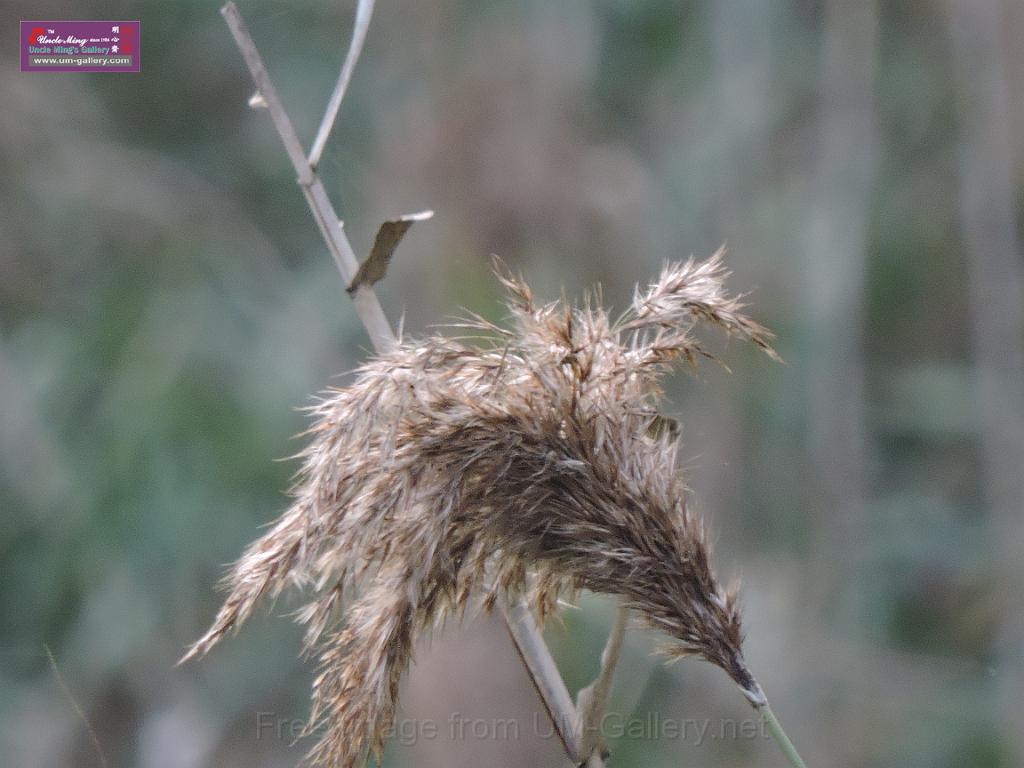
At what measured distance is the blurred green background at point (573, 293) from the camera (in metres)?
2.96

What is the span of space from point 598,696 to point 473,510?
14cm

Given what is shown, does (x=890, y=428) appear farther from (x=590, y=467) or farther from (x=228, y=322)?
(x=590, y=467)

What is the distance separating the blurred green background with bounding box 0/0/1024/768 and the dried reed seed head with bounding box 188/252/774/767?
170cm

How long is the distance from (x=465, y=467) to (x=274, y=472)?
2994 millimetres

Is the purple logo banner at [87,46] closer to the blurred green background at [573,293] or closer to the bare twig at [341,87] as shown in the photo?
the blurred green background at [573,293]

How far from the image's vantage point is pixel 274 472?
A: 3549 mm

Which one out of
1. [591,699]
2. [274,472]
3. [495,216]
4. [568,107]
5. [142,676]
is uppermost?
[568,107]

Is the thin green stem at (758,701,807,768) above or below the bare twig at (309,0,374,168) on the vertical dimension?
below

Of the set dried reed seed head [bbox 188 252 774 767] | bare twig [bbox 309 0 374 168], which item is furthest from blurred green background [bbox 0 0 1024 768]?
dried reed seed head [bbox 188 252 774 767]

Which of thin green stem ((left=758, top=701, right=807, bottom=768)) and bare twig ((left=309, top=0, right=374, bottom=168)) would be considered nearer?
thin green stem ((left=758, top=701, right=807, bottom=768))

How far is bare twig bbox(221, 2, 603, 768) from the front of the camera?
72 cm

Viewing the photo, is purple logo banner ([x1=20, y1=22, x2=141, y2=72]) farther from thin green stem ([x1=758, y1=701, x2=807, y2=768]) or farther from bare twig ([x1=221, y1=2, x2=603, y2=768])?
thin green stem ([x1=758, y1=701, x2=807, y2=768])

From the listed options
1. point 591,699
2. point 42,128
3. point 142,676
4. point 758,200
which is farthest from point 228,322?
point 591,699

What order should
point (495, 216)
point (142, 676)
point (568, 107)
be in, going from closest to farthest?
point (495, 216) → point (142, 676) → point (568, 107)
